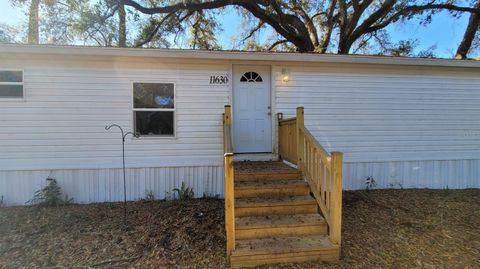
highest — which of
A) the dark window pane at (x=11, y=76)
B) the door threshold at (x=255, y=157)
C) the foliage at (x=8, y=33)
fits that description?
the foliage at (x=8, y=33)

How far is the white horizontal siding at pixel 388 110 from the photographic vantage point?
610 cm

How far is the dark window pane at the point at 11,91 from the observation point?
17.2 feet

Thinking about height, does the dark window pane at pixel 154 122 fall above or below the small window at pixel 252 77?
below

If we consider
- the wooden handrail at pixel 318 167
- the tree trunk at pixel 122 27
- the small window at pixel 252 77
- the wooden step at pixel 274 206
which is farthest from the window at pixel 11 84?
the tree trunk at pixel 122 27

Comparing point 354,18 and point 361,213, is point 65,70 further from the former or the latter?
point 354,18

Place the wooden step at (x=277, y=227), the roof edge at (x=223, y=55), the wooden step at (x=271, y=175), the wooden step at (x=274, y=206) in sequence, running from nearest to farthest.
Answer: the wooden step at (x=277, y=227)
the wooden step at (x=274, y=206)
the wooden step at (x=271, y=175)
the roof edge at (x=223, y=55)

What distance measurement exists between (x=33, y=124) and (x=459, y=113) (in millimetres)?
9597

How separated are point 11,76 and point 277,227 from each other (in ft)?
18.9

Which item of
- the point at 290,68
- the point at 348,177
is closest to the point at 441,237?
the point at 348,177

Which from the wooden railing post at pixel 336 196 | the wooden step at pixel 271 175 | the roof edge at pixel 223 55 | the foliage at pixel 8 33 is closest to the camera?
the wooden railing post at pixel 336 196

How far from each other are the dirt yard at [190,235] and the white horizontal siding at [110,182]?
0.32 meters

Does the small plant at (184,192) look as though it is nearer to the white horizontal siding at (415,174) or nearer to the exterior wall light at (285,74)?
the exterior wall light at (285,74)

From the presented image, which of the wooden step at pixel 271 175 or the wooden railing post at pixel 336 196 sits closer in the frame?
the wooden railing post at pixel 336 196

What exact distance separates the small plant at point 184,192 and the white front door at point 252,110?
1.35 meters
